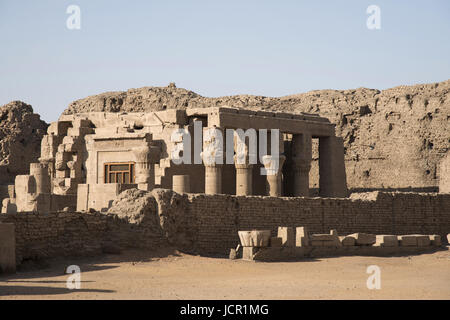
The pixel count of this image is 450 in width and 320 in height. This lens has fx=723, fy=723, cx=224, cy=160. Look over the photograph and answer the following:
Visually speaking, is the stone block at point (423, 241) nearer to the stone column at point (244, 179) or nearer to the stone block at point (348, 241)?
the stone block at point (348, 241)

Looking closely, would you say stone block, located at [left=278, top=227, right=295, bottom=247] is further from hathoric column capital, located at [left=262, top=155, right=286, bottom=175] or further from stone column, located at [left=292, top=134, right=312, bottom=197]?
stone column, located at [left=292, top=134, right=312, bottom=197]

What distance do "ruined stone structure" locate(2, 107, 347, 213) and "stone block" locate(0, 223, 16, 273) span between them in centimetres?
966

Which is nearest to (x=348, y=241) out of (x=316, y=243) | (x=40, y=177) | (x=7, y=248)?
(x=316, y=243)

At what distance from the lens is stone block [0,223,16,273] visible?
49.1 ft

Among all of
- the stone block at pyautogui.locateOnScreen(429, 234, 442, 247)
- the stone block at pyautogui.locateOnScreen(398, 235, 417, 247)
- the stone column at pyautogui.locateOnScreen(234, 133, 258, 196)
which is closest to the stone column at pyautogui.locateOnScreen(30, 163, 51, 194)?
the stone column at pyautogui.locateOnScreen(234, 133, 258, 196)

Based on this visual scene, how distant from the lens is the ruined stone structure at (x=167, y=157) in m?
27.8

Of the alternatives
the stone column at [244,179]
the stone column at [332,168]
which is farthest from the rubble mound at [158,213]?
the stone column at [332,168]

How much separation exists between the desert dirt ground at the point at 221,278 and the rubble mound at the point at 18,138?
2591 cm

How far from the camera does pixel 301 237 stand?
65.6 ft

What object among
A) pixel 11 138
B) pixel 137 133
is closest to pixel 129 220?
pixel 137 133

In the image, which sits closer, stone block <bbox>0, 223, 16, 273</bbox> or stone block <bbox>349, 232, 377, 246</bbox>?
stone block <bbox>0, 223, 16, 273</bbox>

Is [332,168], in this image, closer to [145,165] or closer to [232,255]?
[145,165]

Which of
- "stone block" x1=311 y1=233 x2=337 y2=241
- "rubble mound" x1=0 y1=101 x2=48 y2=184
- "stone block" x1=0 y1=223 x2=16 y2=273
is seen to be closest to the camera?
"stone block" x1=0 y1=223 x2=16 y2=273
